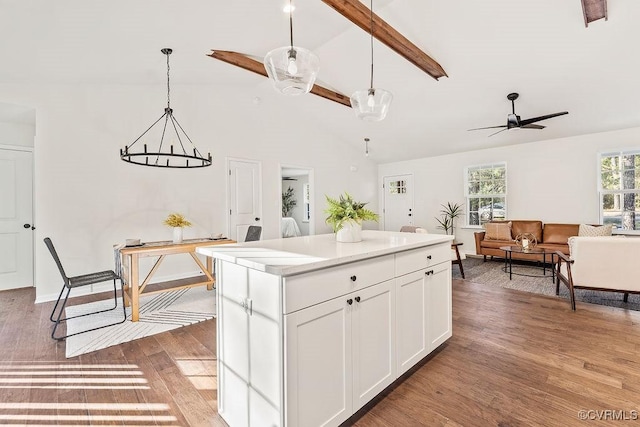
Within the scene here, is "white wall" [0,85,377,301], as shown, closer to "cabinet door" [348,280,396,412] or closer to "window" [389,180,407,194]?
"window" [389,180,407,194]

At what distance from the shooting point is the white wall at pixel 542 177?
5605mm

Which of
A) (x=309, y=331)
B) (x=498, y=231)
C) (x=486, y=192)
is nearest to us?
(x=309, y=331)

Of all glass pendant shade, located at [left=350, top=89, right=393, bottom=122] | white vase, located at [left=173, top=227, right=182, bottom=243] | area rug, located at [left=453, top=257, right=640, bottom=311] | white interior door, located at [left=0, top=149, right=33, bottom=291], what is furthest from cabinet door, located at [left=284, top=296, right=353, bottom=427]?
white interior door, located at [left=0, top=149, right=33, bottom=291]

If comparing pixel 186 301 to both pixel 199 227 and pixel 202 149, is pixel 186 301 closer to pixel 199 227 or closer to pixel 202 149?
pixel 199 227

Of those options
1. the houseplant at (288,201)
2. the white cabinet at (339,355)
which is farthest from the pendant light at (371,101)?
the houseplant at (288,201)

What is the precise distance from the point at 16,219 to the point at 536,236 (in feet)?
29.6


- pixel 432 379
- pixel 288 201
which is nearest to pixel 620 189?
pixel 432 379

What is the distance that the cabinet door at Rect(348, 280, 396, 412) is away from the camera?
163cm

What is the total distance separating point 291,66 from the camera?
192 cm

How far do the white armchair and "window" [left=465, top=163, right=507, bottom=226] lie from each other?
11.3 ft

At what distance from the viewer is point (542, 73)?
4250 millimetres

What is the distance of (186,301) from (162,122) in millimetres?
2850

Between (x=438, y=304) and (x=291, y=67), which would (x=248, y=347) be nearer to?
(x=438, y=304)

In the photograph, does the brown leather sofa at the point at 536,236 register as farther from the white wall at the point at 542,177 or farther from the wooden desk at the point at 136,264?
the wooden desk at the point at 136,264
